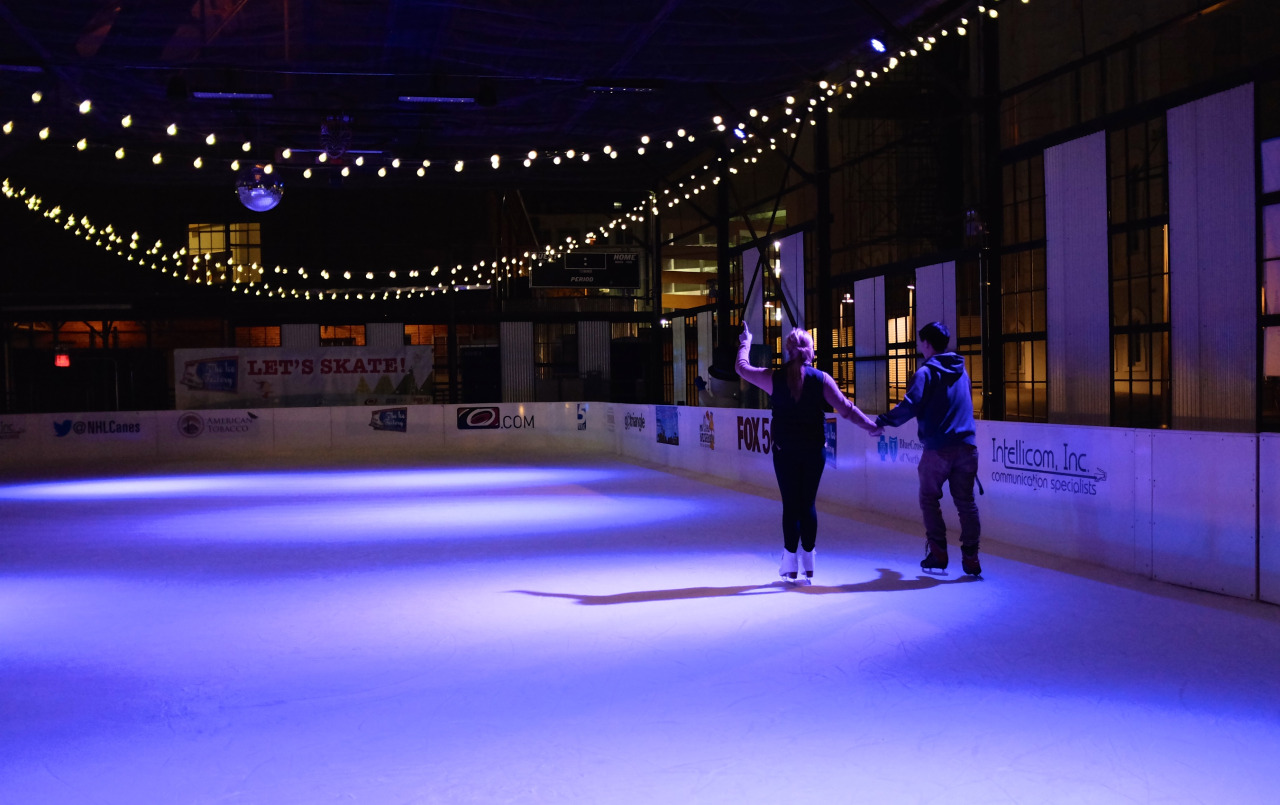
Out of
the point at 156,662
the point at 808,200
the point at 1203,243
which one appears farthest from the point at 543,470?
the point at 156,662

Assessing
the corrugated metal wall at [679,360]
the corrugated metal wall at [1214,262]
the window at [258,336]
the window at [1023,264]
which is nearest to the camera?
the corrugated metal wall at [1214,262]

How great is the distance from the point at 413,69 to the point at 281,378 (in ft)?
42.0

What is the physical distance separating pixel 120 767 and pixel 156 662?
5.84 ft

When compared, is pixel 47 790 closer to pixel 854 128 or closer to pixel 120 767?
pixel 120 767

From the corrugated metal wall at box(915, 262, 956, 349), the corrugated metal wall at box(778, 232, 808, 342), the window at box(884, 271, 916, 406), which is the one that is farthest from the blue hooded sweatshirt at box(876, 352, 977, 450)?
the corrugated metal wall at box(778, 232, 808, 342)

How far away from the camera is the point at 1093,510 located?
857 cm

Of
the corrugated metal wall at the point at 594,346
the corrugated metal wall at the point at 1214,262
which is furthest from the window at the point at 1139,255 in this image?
the corrugated metal wall at the point at 594,346

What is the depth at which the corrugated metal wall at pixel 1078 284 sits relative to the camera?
42.2 ft

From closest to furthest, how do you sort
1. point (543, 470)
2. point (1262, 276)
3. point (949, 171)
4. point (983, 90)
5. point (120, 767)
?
point (120, 767)
point (1262, 276)
point (983, 90)
point (543, 470)
point (949, 171)

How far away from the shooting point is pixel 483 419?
26609 millimetres

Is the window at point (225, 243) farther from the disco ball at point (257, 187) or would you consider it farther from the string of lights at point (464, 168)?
the disco ball at point (257, 187)

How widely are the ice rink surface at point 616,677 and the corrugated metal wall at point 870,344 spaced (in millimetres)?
8826

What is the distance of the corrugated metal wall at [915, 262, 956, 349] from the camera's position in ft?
53.3

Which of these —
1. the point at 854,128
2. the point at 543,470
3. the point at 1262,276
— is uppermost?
the point at 854,128
